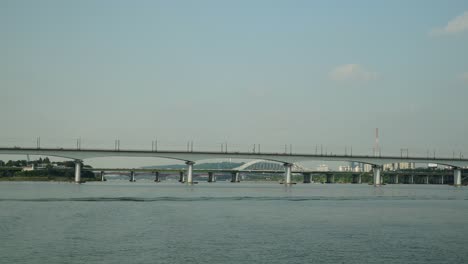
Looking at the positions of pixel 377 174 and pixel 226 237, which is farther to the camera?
pixel 377 174

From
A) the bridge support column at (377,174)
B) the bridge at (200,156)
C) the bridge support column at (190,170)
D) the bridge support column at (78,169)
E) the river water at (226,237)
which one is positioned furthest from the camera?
the bridge support column at (377,174)

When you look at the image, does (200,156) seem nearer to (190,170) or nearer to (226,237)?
(190,170)

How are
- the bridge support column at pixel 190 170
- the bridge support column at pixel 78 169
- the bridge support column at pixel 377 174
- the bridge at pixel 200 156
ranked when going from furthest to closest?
1. the bridge support column at pixel 377 174
2. the bridge support column at pixel 190 170
3. the bridge support column at pixel 78 169
4. the bridge at pixel 200 156

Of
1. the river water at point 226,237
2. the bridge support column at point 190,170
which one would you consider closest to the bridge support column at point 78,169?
the bridge support column at point 190,170

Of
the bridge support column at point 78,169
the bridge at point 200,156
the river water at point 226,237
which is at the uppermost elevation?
the bridge at point 200,156

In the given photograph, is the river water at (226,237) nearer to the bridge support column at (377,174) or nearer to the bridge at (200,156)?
the bridge at (200,156)

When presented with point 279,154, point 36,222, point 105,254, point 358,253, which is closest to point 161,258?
point 105,254

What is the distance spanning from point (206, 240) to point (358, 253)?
9.95 meters

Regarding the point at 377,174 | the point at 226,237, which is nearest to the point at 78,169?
the point at 377,174

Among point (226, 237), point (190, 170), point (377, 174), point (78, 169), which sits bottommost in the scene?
point (226, 237)

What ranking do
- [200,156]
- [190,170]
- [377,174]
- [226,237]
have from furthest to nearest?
[377,174]
[190,170]
[200,156]
[226,237]

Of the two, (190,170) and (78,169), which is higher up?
(190,170)

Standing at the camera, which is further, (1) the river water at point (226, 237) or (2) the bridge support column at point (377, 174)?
(2) the bridge support column at point (377, 174)

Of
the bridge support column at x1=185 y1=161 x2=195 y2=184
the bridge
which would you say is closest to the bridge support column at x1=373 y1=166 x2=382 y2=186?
the bridge
